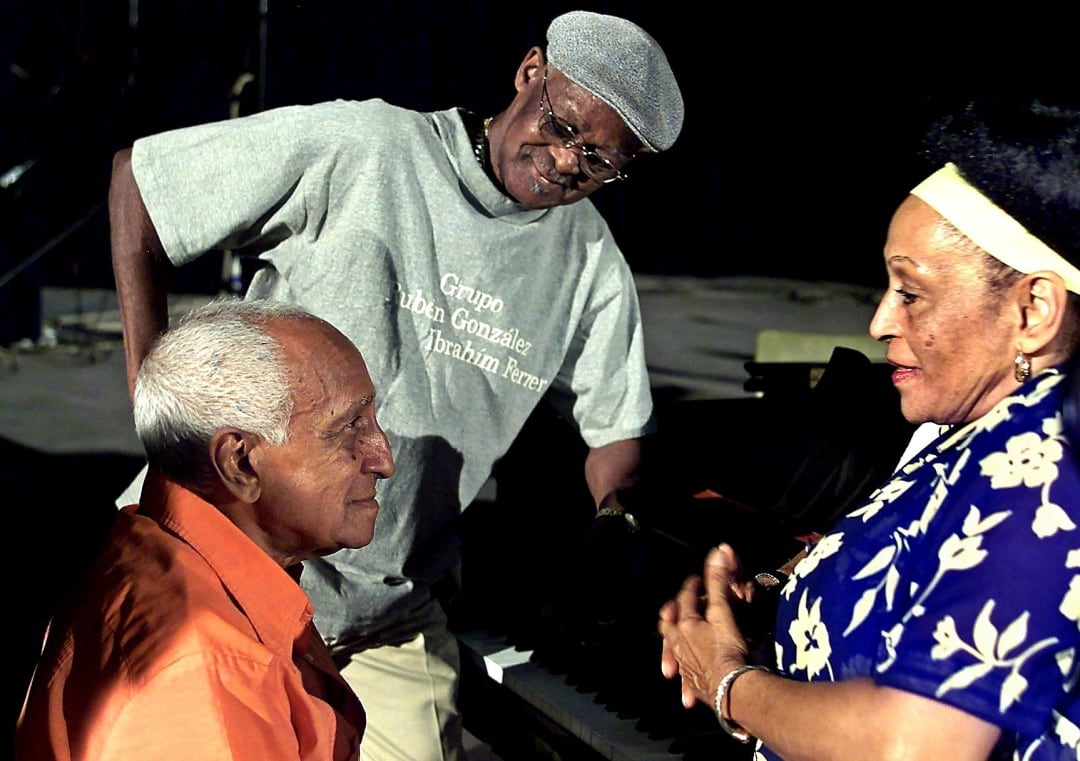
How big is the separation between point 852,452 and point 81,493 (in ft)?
13.3

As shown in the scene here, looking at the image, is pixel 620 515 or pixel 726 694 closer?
pixel 726 694

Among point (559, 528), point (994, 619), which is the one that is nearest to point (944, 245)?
point (994, 619)

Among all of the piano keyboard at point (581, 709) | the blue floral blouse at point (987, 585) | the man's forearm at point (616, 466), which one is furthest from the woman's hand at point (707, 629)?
the man's forearm at point (616, 466)

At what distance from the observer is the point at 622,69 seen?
2223 mm

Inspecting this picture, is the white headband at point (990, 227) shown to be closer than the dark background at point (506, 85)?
Yes

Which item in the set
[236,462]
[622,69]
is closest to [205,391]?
[236,462]

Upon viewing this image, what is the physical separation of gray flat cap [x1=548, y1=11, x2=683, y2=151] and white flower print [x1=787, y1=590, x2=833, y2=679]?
1.08 m

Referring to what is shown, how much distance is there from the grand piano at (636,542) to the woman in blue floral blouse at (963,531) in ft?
3.20

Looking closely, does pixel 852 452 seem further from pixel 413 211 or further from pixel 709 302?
pixel 709 302

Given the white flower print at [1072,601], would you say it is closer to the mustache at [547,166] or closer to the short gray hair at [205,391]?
the short gray hair at [205,391]

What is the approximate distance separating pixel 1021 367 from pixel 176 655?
101cm

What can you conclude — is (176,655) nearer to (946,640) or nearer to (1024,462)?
(946,640)

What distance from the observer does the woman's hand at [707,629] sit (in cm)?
156

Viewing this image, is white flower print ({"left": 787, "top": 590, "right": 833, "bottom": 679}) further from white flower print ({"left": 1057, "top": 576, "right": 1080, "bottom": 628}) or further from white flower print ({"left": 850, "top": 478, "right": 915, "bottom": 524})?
white flower print ({"left": 1057, "top": 576, "right": 1080, "bottom": 628})
